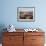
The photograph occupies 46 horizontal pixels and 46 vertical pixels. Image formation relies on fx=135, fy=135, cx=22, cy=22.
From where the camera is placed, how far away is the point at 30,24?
4.56 meters

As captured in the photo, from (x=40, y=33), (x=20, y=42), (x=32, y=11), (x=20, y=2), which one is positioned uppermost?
(x=20, y=2)

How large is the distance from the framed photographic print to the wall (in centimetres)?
10

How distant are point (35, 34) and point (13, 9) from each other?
3.84ft

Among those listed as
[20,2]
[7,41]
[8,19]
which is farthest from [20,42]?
[20,2]

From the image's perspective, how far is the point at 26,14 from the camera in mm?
4547

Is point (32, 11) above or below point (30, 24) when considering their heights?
above

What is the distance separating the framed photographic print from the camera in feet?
14.8

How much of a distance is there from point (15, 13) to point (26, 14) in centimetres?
37

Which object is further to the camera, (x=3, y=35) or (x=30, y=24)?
(x=30, y=24)

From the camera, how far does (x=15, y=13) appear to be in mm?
4531

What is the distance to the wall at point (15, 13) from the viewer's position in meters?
4.51

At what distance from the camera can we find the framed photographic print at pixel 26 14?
4512 mm

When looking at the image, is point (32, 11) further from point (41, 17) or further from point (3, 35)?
point (3, 35)

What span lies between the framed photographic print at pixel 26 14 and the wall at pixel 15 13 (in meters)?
0.10
